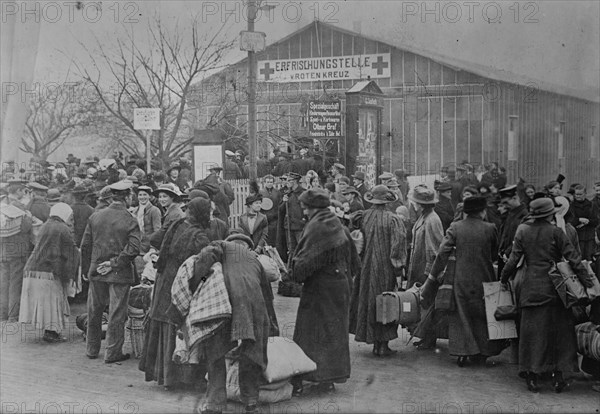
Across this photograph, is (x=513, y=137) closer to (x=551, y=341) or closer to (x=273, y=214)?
(x=273, y=214)

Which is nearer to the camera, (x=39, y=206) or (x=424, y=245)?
(x=424, y=245)

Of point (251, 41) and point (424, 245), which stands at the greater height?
point (251, 41)

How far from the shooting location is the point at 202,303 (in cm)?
662

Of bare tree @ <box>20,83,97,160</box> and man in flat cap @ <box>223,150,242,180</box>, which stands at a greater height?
bare tree @ <box>20,83,97,160</box>

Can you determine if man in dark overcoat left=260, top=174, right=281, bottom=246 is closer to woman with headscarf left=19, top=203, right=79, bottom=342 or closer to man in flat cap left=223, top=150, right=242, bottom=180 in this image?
man in flat cap left=223, top=150, right=242, bottom=180

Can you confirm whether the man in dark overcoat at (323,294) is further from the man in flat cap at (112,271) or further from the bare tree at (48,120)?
the bare tree at (48,120)

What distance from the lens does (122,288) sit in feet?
28.5

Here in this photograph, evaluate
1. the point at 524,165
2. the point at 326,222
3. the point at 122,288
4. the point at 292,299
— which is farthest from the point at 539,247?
the point at 524,165

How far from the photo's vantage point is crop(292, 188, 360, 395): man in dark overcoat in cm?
740

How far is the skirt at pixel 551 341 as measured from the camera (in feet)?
24.9

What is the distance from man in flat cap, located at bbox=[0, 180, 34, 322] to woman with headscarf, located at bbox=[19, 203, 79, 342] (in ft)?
3.56

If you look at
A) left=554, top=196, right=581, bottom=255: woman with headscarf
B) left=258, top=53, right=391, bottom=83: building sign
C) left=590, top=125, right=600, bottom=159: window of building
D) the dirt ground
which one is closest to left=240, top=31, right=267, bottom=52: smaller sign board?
left=554, top=196, right=581, bottom=255: woman with headscarf

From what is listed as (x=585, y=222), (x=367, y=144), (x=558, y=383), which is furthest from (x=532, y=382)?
(x=367, y=144)

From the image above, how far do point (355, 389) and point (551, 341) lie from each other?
6.74ft
